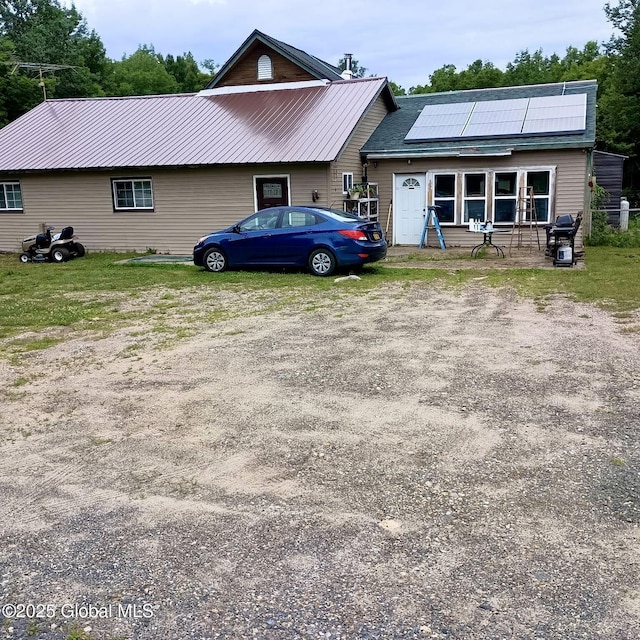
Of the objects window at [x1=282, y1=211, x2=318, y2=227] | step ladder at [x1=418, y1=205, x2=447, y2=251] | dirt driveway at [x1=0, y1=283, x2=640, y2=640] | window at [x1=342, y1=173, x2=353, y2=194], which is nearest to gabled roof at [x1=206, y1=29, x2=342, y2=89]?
window at [x1=342, y1=173, x2=353, y2=194]

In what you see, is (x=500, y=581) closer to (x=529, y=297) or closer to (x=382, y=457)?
(x=382, y=457)

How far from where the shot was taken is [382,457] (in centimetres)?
432

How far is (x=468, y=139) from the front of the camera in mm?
17172

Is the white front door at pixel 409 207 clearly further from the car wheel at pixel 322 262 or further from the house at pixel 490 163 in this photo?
the car wheel at pixel 322 262

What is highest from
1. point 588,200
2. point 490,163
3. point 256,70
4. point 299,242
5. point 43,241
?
point 256,70

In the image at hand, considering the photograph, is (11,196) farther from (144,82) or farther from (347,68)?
(144,82)

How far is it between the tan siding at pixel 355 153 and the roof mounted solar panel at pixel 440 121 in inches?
49.3

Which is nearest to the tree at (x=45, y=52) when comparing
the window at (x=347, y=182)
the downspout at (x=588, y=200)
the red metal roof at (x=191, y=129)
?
the red metal roof at (x=191, y=129)

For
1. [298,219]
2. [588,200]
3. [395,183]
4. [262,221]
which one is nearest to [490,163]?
[395,183]

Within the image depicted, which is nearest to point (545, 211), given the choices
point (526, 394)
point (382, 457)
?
point (526, 394)

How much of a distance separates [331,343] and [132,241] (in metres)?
12.6

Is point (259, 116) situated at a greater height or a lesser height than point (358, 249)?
greater

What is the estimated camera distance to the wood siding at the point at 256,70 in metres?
20.3

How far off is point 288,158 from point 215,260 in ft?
13.2
